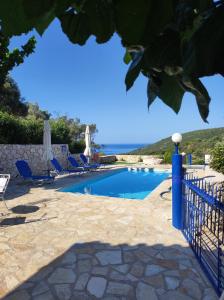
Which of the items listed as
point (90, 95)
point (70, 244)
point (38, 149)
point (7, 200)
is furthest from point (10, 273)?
point (90, 95)

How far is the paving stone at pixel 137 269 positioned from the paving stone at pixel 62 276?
0.86 m

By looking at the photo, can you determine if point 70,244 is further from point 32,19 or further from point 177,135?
point 32,19

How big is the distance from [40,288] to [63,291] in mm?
314

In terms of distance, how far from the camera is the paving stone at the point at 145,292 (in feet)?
10.6

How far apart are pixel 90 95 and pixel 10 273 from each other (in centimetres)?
4411

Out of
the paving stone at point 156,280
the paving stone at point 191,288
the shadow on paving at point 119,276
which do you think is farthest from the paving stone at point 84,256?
the paving stone at point 191,288

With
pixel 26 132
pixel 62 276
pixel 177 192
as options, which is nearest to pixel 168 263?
pixel 62 276

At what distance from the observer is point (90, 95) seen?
46.2 meters

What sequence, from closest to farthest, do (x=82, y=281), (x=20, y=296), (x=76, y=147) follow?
(x=20, y=296) < (x=82, y=281) < (x=76, y=147)

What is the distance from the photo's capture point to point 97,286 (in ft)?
11.3

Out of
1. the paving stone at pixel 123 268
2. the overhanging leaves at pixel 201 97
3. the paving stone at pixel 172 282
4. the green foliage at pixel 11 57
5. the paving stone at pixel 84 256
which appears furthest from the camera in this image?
the green foliage at pixel 11 57

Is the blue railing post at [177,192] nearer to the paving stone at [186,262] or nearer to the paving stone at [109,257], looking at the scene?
the paving stone at [186,262]

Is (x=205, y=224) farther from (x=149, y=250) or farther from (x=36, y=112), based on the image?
(x=36, y=112)

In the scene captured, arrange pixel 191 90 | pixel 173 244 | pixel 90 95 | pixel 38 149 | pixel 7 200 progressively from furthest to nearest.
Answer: pixel 90 95 < pixel 38 149 < pixel 7 200 < pixel 173 244 < pixel 191 90
